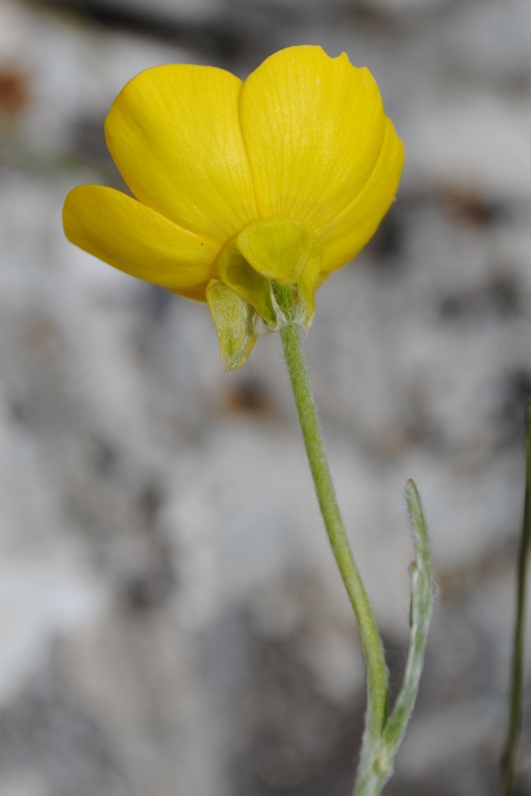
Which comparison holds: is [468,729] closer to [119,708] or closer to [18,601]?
[119,708]

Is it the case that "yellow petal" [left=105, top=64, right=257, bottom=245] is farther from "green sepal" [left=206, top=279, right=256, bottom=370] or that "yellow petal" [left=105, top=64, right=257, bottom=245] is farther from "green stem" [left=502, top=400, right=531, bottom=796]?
"green stem" [left=502, top=400, right=531, bottom=796]

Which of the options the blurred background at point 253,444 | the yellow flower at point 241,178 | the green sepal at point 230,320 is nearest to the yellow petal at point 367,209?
the yellow flower at point 241,178

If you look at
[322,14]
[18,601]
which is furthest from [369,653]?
[322,14]

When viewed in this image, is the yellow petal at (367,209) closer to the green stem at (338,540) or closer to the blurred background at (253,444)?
the green stem at (338,540)

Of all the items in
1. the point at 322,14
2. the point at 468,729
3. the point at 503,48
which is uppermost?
→ the point at 322,14

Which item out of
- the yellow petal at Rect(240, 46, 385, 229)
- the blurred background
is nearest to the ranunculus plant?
the yellow petal at Rect(240, 46, 385, 229)

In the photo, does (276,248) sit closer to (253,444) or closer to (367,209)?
(367,209)

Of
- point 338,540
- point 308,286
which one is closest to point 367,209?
point 308,286

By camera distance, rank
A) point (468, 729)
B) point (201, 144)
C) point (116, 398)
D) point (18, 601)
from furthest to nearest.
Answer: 1. point (468, 729)
2. point (116, 398)
3. point (18, 601)
4. point (201, 144)
